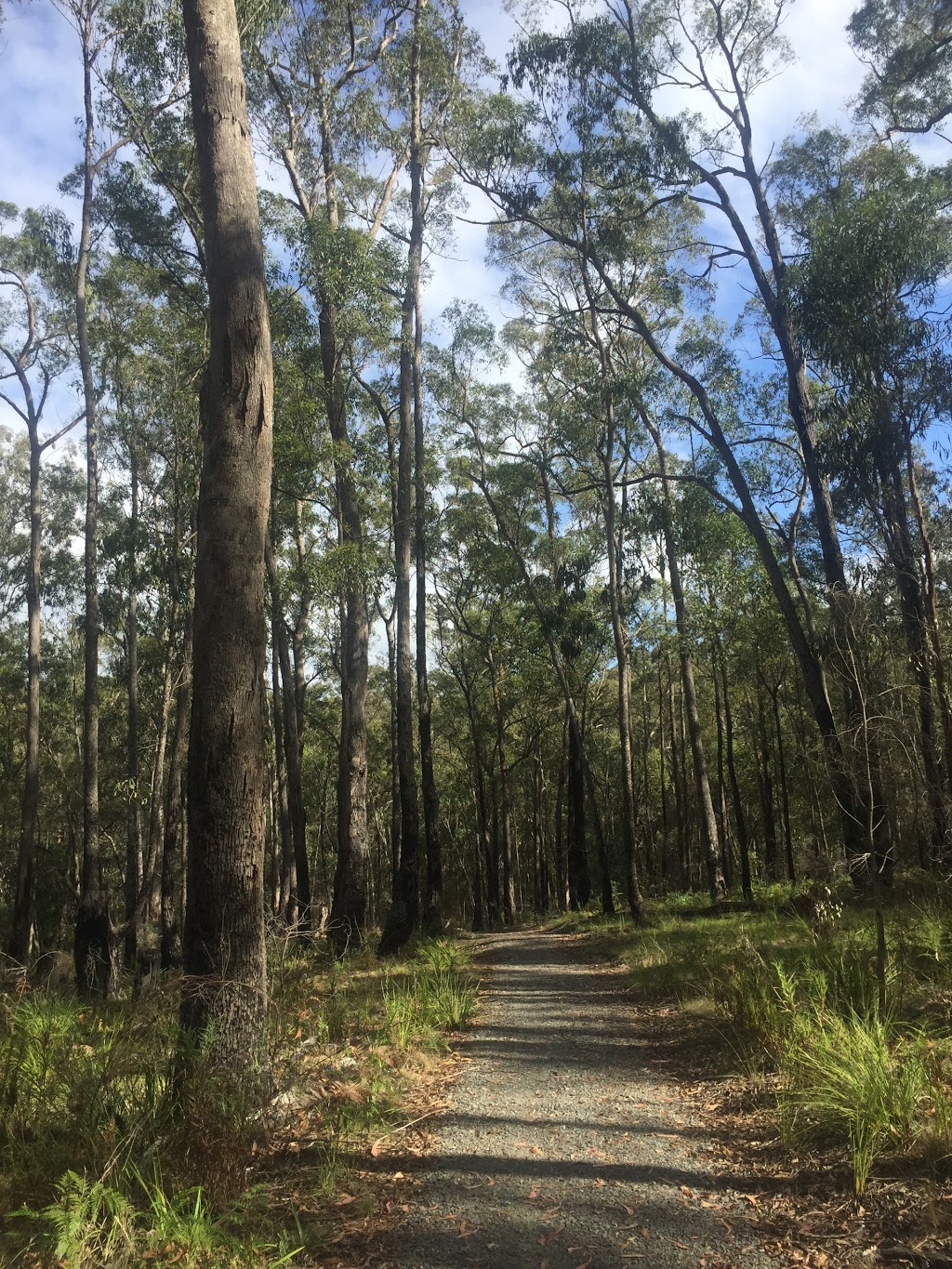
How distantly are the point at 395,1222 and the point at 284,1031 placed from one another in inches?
75.6

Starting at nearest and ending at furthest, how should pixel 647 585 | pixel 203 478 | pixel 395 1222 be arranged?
pixel 395 1222 → pixel 203 478 → pixel 647 585

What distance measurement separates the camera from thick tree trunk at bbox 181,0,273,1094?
412 centimetres

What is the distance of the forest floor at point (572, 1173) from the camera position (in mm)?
2883

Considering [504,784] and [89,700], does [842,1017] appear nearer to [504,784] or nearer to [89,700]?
[89,700]

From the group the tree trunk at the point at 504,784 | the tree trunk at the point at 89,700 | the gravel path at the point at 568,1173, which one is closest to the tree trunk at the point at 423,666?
the tree trunk at the point at 89,700

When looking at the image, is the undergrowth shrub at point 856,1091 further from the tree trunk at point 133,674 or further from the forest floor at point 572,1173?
the tree trunk at point 133,674

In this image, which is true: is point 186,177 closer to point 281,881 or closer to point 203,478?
point 203,478

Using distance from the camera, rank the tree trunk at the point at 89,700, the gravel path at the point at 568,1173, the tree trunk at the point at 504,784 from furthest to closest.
Answer: the tree trunk at the point at 504,784 < the tree trunk at the point at 89,700 < the gravel path at the point at 568,1173

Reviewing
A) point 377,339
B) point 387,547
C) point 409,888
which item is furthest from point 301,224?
point 409,888

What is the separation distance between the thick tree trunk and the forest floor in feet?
3.92

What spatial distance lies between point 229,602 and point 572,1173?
3.40 m

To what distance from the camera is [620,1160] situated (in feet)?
12.1

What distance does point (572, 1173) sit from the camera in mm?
3549

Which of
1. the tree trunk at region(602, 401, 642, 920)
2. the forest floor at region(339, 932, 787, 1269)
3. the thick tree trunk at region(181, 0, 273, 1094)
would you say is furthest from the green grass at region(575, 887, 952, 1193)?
the tree trunk at region(602, 401, 642, 920)
